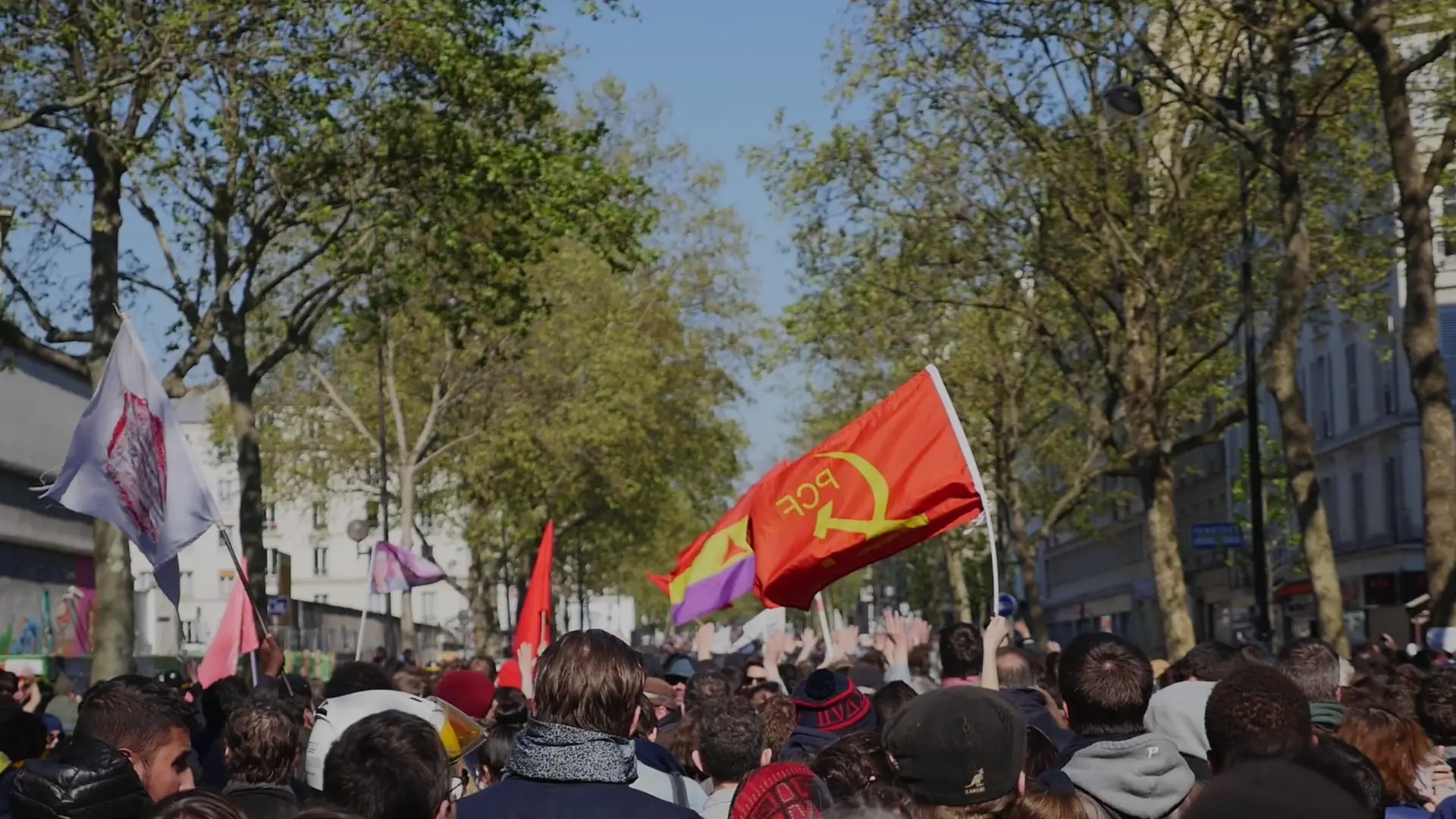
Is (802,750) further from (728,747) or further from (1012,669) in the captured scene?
(1012,669)

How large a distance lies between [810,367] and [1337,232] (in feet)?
46.7

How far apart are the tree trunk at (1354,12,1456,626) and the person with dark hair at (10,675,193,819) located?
1388 centimetres

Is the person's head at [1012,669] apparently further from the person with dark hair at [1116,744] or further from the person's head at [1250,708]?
the person's head at [1250,708]

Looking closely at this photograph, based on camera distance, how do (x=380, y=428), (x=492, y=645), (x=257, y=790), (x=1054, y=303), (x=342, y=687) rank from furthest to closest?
1. (x=492, y=645)
2. (x=380, y=428)
3. (x=1054, y=303)
4. (x=342, y=687)
5. (x=257, y=790)

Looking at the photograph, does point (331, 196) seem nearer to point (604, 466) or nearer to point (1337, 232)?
point (1337, 232)

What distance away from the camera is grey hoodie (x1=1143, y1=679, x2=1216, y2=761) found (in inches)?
293

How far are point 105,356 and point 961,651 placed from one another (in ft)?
48.5

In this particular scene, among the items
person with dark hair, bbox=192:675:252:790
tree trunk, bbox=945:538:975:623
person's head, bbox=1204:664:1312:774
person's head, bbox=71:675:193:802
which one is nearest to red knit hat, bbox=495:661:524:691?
person with dark hair, bbox=192:675:252:790

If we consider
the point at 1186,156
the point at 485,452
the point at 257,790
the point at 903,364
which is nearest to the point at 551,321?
the point at 485,452

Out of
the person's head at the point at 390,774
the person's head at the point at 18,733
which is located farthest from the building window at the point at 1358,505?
the person's head at the point at 390,774

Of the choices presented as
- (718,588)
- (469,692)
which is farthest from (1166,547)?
(469,692)

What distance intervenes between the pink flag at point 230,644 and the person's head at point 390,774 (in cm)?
950

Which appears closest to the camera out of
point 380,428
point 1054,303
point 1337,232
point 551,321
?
point 1337,232

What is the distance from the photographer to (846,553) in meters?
11.3
